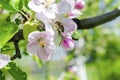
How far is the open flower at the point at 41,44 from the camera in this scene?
881mm

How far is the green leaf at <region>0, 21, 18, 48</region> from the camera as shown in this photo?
865mm

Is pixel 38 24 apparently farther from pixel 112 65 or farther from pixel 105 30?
pixel 112 65

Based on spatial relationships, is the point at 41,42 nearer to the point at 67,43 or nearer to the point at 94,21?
the point at 67,43

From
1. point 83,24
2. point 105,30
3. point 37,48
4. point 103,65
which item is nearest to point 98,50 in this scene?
point 105,30

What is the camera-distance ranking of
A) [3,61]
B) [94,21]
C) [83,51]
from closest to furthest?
1. [3,61]
2. [94,21]
3. [83,51]

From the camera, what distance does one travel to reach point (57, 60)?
4.10 m

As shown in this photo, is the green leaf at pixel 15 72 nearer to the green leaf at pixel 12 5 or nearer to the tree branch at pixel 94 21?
the green leaf at pixel 12 5

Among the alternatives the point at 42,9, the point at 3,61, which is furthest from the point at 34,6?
the point at 3,61

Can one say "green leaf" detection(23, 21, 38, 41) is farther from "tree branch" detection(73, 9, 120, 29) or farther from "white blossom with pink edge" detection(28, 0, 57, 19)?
"tree branch" detection(73, 9, 120, 29)

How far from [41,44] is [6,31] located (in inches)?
4.1

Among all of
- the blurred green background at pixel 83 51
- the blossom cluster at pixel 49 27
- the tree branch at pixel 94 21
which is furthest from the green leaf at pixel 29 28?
the blurred green background at pixel 83 51

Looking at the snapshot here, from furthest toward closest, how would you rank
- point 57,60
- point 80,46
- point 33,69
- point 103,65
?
point 103,65, point 33,69, point 57,60, point 80,46

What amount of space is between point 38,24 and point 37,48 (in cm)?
A: 6

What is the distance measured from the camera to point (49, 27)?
88 cm
